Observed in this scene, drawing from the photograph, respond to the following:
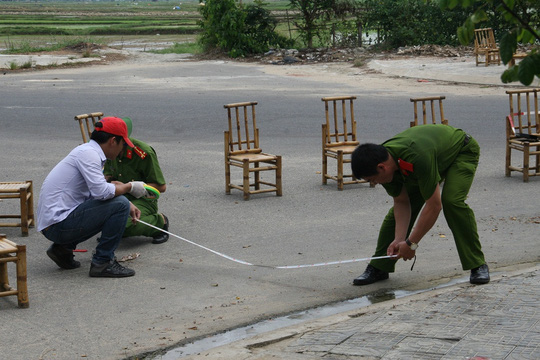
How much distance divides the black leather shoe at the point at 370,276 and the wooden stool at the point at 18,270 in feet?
8.93

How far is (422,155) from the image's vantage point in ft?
18.7

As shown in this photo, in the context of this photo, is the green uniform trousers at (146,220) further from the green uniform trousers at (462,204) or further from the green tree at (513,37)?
the green tree at (513,37)

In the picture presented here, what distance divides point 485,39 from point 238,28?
9.26 meters

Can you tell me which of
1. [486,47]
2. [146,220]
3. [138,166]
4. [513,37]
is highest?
[486,47]

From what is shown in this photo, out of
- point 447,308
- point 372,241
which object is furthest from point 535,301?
point 372,241

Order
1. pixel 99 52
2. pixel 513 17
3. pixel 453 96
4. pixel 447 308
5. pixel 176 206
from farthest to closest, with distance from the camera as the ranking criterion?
pixel 99 52
pixel 453 96
pixel 176 206
pixel 447 308
pixel 513 17

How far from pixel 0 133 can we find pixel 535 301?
1210cm

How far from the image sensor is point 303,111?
56.0 feet

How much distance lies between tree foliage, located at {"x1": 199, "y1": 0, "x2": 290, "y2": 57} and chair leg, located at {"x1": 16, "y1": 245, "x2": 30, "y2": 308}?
78.5 ft

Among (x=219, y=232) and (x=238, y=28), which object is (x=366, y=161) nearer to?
(x=219, y=232)

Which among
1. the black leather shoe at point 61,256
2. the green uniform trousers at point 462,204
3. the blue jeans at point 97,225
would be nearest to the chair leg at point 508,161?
the green uniform trousers at point 462,204

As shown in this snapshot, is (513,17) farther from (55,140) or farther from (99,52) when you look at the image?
(99,52)

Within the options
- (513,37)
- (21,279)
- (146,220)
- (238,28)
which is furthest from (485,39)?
(513,37)

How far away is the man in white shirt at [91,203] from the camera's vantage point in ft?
22.5
